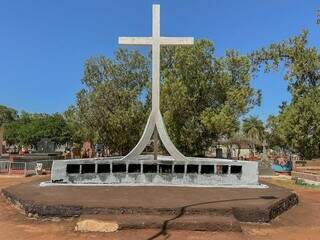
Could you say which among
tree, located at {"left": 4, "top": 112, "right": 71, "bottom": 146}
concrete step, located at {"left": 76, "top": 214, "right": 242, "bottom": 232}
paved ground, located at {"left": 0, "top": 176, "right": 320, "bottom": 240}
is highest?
tree, located at {"left": 4, "top": 112, "right": 71, "bottom": 146}

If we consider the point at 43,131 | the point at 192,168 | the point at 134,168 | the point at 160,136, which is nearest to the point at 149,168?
the point at 134,168

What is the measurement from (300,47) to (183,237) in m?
21.8

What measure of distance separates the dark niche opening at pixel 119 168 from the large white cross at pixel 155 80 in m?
0.62

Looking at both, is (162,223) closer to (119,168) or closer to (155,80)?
(119,168)

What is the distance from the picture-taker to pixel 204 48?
1341 inches

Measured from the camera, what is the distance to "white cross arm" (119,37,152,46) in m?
20.1

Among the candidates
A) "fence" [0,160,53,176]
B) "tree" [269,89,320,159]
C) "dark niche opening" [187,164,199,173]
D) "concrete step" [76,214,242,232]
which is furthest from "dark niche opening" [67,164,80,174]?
"tree" [269,89,320,159]

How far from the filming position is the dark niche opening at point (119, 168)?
62.3 ft

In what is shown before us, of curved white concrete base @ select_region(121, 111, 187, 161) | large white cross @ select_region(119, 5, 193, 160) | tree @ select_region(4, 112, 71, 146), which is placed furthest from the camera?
tree @ select_region(4, 112, 71, 146)

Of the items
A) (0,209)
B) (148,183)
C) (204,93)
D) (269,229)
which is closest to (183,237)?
(269,229)

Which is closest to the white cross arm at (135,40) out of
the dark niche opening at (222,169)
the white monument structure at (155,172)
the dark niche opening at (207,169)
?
the white monument structure at (155,172)

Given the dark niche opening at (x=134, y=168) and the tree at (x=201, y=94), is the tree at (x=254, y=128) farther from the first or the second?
the dark niche opening at (x=134, y=168)

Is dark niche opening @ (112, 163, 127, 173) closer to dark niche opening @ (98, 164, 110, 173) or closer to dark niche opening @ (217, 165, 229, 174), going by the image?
dark niche opening @ (98, 164, 110, 173)

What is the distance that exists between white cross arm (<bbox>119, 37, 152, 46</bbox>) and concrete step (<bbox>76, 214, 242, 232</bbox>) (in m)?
10.1
